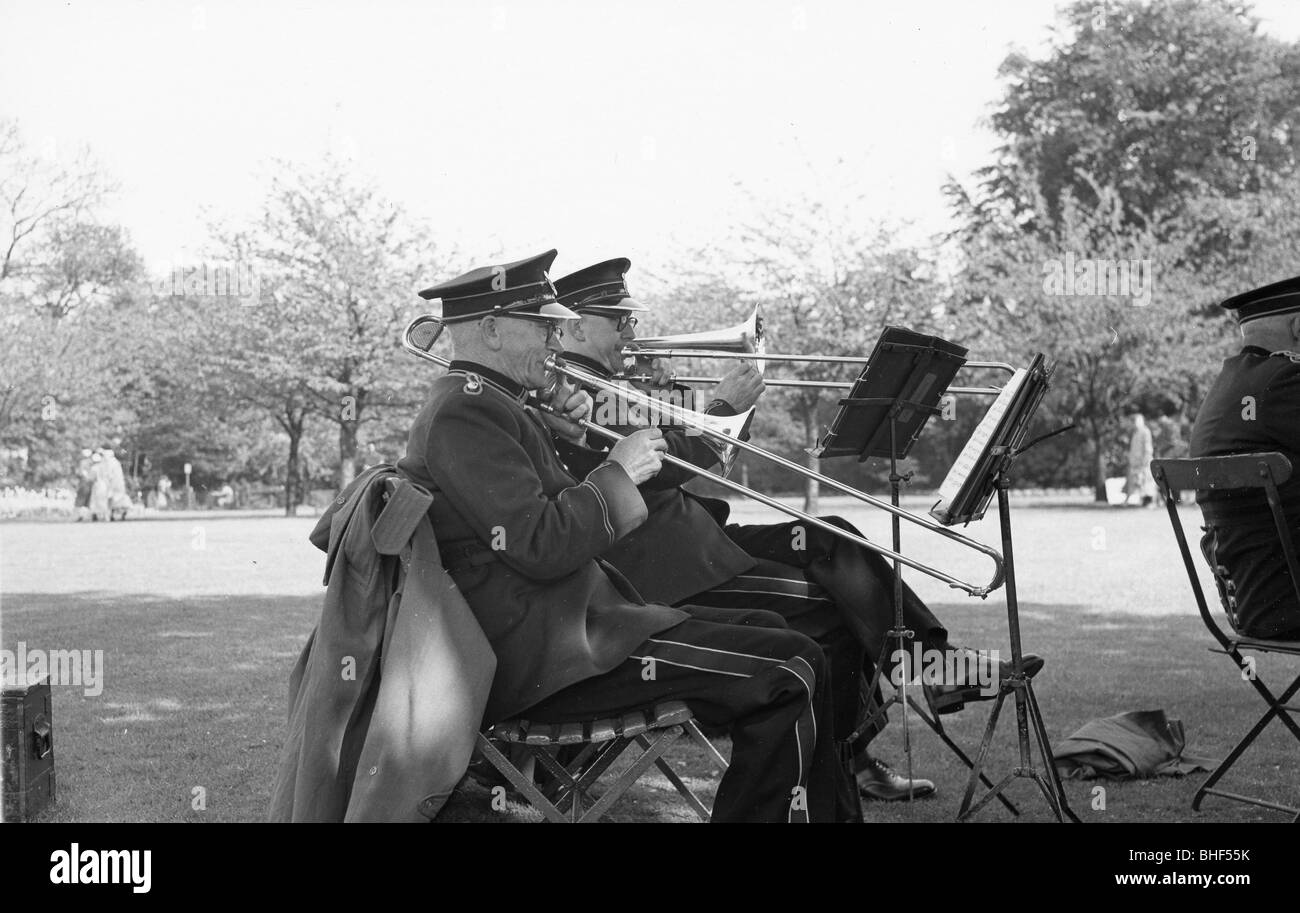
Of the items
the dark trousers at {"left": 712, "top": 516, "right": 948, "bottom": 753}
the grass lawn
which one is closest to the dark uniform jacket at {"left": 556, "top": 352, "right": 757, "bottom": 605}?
the dark trousers at {"left": 712, "top": 516, "right": 948, "bottom": 753}

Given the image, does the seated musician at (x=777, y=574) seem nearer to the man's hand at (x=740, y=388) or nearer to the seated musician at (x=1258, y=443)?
the man's hand at (x=740, y=388)

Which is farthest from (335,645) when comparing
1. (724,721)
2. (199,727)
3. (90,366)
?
(90,366)

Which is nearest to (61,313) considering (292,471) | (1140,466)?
(292,471)

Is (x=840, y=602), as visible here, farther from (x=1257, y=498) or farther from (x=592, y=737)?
(x=1257, y=498)

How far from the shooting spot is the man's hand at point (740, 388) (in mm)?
5148

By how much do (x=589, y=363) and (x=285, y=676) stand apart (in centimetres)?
359

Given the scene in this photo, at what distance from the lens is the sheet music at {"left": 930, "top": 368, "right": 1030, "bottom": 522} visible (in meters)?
3.79

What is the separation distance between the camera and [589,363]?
206 inches

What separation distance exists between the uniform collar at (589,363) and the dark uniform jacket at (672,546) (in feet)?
1.17

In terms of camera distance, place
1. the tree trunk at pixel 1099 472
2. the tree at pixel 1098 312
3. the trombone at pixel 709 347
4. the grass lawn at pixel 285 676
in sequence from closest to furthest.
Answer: the grass lawn at pixel 285 676 < the trombone at pixel 709 347 < the tree at pixel 1098 312 < the tree trunk at pixel 1099 472

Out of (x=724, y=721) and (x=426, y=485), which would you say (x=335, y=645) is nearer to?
(x=426, y=485)

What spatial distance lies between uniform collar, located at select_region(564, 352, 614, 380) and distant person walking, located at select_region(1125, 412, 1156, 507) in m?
24.5

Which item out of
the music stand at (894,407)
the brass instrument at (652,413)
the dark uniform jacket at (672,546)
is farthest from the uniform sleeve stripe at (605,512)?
the music stand at (894,407)

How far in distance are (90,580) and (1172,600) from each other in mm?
10680
